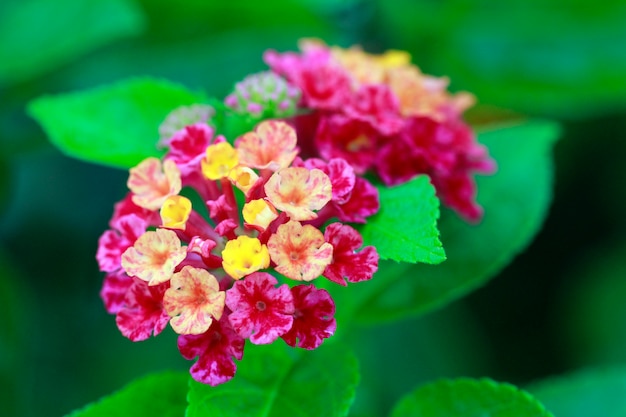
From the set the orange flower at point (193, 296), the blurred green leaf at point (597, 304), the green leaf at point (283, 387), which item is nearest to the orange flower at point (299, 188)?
the orange flower at point (193, 296)

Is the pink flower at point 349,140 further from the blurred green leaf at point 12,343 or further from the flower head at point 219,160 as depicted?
the blurred green leaf at point 12,343

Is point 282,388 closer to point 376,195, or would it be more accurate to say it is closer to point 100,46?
point 376,195

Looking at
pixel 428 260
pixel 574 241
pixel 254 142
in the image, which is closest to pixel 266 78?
pixel 254 142

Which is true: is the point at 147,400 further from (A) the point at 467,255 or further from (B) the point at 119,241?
(A) the point at 467,255

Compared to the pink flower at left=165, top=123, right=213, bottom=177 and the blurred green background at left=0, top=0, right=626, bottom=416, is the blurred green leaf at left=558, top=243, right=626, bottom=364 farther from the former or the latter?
the pink flower at left=165, top=123, right=213, bottom=177

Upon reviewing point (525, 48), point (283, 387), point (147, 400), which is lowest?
point (147, 400)

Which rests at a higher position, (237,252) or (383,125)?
(383,125)

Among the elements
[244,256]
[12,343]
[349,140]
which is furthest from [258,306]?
[12,343]
